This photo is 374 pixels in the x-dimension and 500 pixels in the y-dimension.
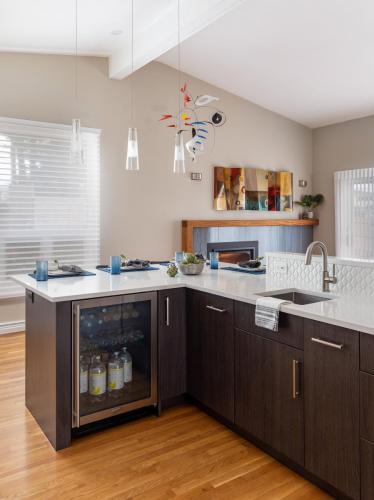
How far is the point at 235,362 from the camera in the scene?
7.59 feet

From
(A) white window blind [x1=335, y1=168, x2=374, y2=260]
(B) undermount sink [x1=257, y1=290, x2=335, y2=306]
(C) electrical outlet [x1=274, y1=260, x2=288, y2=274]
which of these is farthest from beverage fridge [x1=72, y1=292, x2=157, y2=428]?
(A) white window blind [x1=335, y1=168, x2=374, y2=260]

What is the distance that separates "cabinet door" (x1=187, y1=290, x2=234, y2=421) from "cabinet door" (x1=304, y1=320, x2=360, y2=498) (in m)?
0.56

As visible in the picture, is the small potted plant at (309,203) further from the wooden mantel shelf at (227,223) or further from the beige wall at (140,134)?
the beige wall at (140,134)

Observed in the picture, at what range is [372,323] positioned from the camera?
5.36ft

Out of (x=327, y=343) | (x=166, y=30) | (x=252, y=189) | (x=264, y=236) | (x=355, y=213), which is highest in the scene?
(x=166, y=30)

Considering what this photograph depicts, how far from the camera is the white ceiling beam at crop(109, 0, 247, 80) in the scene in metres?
3.48

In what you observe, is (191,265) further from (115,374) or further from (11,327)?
(11,327)

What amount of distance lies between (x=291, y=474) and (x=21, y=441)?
4.83ft

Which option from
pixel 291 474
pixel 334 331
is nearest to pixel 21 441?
pixel 291 474

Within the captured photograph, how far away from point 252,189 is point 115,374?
4.56 metres

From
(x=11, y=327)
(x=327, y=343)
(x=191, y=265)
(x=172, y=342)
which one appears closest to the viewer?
(x=327, y=343)

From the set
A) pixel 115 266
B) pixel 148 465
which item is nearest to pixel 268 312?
pixel 148 465

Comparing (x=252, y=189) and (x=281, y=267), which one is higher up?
(x=252, y=189)

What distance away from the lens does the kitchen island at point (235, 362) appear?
1.71 m
